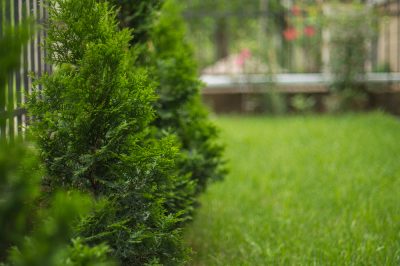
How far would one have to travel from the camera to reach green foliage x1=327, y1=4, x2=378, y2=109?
10000 millimetres

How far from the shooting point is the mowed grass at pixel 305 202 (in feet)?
11.2

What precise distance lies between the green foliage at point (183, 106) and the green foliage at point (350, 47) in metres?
6.58

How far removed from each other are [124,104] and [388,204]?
2.88 m

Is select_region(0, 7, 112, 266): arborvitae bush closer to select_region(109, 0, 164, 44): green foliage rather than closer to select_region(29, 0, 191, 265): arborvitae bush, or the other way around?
select_region(29, 0, 191, 265): arborvitae bush

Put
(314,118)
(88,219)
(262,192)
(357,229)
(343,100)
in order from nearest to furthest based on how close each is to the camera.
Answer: (88,219) → (357,229) → (262,192) → (314,118) → (343,100)

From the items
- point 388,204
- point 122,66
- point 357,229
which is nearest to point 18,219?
point 122,66

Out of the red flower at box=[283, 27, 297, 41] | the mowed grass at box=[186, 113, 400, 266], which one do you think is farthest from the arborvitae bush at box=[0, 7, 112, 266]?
the red flower at box=[283, 27, 297, 41]

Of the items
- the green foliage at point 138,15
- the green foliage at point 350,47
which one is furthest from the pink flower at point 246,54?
the green foliage at point 138,15

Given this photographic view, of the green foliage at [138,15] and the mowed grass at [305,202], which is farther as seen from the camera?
the mowed grass at [305,202]

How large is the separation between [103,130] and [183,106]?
60.5 inches

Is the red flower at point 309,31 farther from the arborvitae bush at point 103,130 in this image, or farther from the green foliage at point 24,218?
the green foliage at point 24,218

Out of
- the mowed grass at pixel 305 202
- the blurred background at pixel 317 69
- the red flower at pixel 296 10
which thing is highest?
the red flower at pixel 296 10

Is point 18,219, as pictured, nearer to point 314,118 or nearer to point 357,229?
point 357,229

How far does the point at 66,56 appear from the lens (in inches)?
95.6
